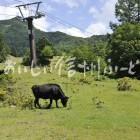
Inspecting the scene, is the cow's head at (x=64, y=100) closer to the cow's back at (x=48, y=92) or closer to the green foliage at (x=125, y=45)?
the cow's back at (x=48, y=92)

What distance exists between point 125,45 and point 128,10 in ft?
57.7

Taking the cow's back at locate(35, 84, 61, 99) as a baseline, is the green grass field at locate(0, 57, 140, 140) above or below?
below

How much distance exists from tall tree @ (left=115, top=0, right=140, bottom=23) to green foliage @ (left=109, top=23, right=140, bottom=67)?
1357 cm

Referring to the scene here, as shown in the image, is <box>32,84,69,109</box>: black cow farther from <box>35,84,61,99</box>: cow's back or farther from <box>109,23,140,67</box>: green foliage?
<box>109,23,140,67</box>: green foliage

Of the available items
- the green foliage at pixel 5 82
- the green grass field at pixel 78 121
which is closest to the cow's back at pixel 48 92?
the green grass field at pixel 78 121

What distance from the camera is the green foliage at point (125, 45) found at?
6975cm

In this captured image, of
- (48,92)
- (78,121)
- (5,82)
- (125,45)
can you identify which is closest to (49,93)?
(48,92)

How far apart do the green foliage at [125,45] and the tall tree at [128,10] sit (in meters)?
13.6

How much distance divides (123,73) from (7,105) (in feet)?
138

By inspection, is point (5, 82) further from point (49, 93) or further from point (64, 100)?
point (64, 100)

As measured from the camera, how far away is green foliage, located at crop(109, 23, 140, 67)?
229 feet

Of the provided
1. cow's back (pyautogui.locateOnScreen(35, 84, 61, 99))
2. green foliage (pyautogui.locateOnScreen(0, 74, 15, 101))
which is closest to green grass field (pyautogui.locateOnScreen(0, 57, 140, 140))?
cow's back (pyautogui.locateOnScreen(35, 84, 61, 99))

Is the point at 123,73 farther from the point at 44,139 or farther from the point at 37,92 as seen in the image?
the point at 44,139

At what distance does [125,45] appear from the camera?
70938 millimetres
